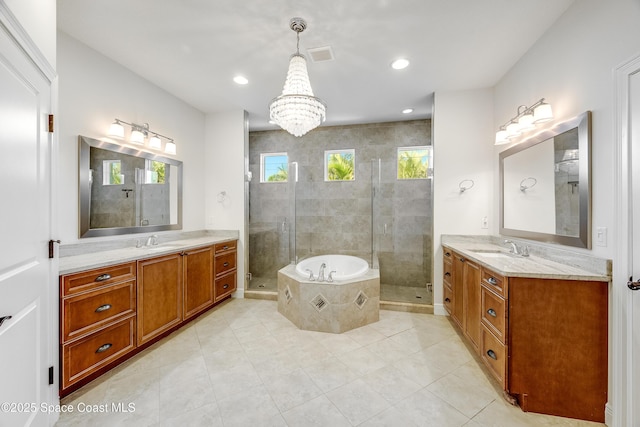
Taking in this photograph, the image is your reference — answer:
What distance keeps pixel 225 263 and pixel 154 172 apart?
1.42m

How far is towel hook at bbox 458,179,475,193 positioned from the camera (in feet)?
10.0

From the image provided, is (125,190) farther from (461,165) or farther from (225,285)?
(461,165)

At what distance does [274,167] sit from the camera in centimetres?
462

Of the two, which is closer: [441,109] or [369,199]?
[441,109]

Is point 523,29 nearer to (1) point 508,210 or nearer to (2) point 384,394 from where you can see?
(1) point 508,210

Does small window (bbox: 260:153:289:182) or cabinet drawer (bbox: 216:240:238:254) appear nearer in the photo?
cabinet drawer (bbox: 216:240:238:254)

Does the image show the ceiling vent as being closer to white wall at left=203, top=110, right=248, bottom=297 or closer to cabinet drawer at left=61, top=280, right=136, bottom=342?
white wall at left=203, top=110, right=248, bottom=297

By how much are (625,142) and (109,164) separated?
394cm

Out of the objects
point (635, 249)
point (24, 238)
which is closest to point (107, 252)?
point (24, 238)

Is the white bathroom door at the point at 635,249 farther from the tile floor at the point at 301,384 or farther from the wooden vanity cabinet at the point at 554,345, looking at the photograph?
the tile floor at the point at 301,384

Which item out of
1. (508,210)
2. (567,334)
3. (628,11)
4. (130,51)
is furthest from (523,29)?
(130,51)

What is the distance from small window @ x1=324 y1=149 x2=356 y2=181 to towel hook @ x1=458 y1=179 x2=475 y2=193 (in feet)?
5.65

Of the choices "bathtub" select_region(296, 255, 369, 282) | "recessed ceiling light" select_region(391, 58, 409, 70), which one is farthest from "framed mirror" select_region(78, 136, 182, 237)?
"recessed ceiling light" select_region(391, 58, 409, 70)

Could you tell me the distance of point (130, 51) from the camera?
7.68 feet
